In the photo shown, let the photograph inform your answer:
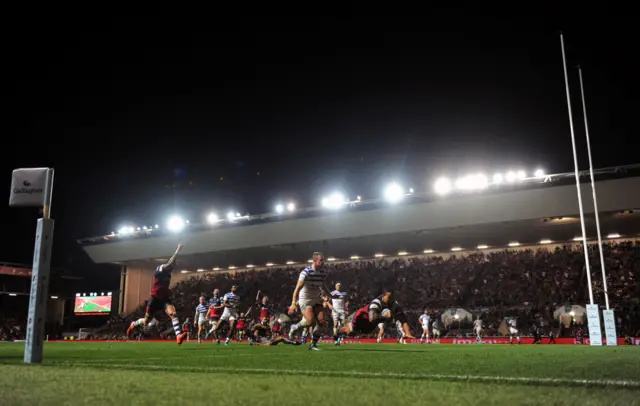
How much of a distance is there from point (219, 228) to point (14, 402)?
35.8m

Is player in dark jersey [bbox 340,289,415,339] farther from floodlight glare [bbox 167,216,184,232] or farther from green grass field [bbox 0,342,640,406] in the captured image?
floodlight glare [bbox 167,216,184,232]

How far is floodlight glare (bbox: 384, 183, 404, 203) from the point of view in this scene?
30603 mm

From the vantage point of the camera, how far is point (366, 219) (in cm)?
3281

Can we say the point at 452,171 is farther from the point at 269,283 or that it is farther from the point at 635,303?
the point at 269,283

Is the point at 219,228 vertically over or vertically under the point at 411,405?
over

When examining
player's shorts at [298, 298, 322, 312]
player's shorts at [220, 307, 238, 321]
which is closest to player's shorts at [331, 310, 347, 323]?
player's shorts at [220, 307, 238, 321]

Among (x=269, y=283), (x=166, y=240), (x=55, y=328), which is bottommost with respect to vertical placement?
(x=55, y=328)

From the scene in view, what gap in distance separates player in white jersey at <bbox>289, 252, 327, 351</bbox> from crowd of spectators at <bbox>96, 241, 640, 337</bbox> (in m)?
17.3

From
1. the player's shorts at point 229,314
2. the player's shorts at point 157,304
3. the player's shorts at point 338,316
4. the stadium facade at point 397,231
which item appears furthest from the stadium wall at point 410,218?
the player's shorts at point 157,304

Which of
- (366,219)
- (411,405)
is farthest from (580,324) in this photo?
(411,405)

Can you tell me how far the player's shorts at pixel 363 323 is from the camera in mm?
11867

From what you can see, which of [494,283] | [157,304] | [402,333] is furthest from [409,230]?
[157,304]

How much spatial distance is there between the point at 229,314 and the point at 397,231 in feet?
51.5

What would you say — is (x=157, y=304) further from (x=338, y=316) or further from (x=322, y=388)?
(x=322, y=388)
